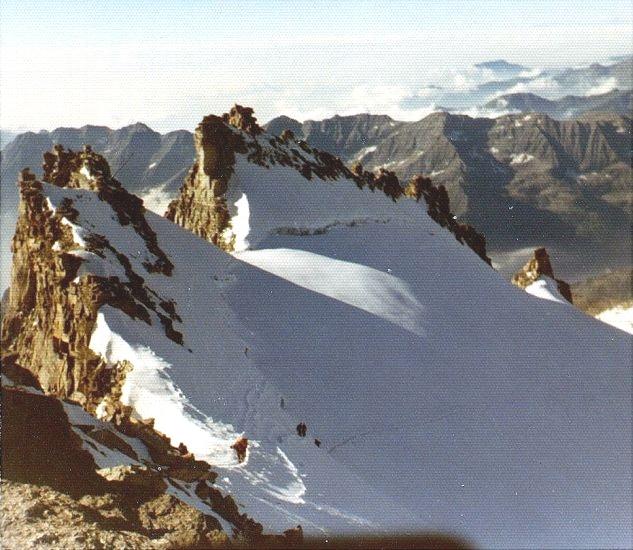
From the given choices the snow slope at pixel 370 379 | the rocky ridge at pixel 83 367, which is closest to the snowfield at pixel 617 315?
the snow slope at pixel 370 379

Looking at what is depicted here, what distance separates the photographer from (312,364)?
1208 inches

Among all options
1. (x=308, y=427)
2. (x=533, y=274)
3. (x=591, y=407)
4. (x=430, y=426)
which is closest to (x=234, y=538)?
(x=308, y=427)

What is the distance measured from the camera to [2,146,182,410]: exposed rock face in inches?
968

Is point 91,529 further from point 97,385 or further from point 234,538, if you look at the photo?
point 97,385

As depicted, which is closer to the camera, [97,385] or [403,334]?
[97,385]

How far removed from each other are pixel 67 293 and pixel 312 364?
1093cm

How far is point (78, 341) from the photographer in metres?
24.8

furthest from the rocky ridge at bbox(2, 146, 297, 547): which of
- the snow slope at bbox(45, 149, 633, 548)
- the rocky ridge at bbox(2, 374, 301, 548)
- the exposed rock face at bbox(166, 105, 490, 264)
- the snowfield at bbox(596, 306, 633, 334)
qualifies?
the snowfield at bbox(596, 306, 633, 334)

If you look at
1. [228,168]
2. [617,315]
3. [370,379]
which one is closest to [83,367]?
[370,379]

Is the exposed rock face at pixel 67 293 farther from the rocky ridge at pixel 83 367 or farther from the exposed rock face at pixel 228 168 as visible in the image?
the exposed rock face at pixel 228 168

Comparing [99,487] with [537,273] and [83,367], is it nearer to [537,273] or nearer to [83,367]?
[83,367]

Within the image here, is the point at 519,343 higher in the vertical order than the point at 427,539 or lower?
higher

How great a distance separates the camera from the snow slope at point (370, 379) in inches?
857

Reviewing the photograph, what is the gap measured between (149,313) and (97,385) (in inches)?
146
